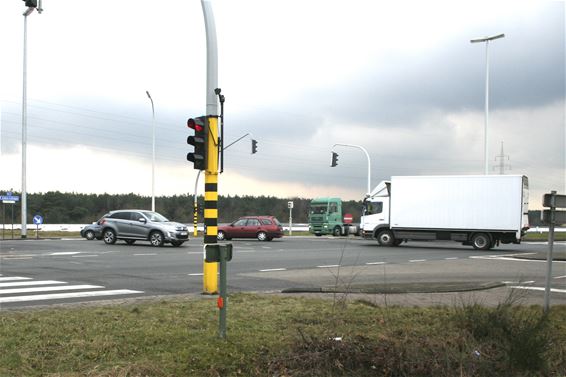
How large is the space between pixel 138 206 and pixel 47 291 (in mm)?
82774

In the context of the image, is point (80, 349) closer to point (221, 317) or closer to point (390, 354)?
point (221, 317)

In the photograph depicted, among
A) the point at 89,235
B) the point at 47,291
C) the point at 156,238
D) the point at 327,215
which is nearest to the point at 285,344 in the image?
the point at 47,291

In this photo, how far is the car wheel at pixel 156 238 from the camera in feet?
90.6

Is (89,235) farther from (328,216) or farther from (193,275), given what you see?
(193,275)

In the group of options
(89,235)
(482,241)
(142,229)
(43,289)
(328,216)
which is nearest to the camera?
(43,289)

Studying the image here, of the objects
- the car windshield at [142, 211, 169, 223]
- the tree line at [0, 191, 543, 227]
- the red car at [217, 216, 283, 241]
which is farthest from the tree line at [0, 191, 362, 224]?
the car windshield at [142, 211, 169, 223]

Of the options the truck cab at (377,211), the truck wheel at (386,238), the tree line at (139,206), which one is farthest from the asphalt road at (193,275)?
the tree line at (139,206)

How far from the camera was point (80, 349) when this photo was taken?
5.25 meters

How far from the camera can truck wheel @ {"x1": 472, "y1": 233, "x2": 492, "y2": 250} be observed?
28.7 meters

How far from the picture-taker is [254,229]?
121ft

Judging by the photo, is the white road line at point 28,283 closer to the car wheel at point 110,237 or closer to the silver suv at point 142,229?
the silver suv at point 142,229

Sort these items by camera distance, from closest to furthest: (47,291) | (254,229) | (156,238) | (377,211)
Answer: (47,291) → (156,238) → (377,211) → (254,229)

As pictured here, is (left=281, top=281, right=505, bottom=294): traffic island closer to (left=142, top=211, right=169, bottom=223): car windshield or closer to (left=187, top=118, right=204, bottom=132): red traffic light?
(left=187, top=118, right=204, bottom=132): red traffic light

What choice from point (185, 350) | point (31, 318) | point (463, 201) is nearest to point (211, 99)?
point (31, 318)
